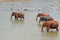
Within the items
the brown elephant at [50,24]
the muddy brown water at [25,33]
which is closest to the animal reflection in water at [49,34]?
the muddy brown water at [25,33]

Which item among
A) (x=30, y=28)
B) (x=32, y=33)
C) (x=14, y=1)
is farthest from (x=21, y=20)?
(x=14, y=1)

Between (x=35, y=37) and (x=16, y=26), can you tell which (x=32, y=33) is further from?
(x=16, y=26)

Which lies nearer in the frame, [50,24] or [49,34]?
[49,34]

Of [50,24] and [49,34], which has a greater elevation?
[50,24]

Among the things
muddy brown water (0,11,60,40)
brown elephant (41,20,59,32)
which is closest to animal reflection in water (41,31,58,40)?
muddy brown water (0,11,60,40)

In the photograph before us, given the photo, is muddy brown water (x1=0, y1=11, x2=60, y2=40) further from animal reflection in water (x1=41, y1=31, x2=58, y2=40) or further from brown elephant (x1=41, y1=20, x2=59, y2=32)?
brown elephant (x1=41, y1=20, x2=59, y2=32)

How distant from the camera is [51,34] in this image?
18.1 feet

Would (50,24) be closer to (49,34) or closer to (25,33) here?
(49,34)

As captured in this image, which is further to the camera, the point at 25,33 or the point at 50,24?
the point at 50,24

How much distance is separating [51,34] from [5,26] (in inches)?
50.3

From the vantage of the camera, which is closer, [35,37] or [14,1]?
[35,37]

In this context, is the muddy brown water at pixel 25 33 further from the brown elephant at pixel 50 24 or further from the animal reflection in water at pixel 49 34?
the brown elephant at pixel 50 24

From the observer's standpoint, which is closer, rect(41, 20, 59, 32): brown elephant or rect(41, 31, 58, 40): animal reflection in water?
rect(41, 31, 58, 40): animal reflection in water

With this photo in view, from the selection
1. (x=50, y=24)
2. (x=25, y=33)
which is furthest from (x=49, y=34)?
(x=25, y=33)
